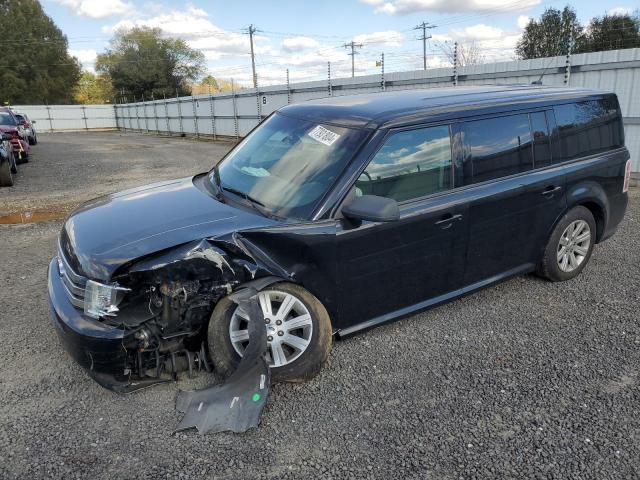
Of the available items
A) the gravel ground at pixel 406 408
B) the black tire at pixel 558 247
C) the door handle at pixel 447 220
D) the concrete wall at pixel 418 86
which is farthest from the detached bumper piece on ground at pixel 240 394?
the concrete wall at pixel 418 86

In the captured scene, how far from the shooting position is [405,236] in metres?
3.39

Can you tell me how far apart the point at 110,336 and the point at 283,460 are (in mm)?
1190

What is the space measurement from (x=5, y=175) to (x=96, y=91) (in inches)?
3151

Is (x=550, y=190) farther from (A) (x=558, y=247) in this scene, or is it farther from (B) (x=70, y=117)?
(B) (x=70, y=117)

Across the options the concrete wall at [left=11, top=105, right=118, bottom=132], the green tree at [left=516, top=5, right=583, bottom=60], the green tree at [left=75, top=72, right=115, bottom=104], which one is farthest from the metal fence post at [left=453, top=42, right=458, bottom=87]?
the green tree at [left=75, top=72, right=115, bottom=104]

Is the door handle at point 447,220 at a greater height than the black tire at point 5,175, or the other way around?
the door handle at point 447,220

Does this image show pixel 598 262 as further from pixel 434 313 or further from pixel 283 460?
pixel 283 460

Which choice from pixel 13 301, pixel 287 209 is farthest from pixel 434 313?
pixel 13 301

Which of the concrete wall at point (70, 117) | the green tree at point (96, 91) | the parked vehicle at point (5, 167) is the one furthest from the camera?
the green tree at point (96, 91)

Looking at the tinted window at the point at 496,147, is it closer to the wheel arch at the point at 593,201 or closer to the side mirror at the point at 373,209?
the wheel arch at the point at 593,201

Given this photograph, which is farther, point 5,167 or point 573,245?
point 5,167

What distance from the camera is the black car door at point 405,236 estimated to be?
3.26m

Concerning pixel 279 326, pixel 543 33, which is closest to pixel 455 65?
pixel 279 326

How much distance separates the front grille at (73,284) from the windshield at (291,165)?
3.95ft
